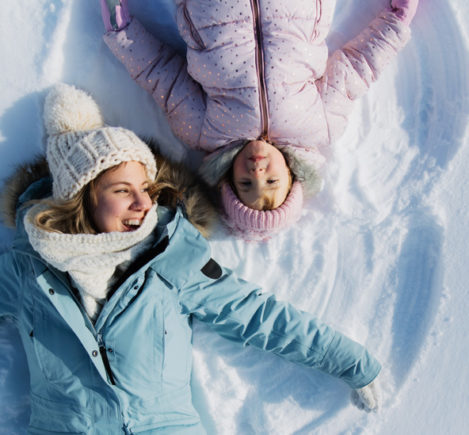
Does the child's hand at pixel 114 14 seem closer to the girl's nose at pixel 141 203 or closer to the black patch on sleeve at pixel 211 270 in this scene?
the girl's nose at pixel 141 203

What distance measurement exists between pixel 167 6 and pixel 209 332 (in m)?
1.36

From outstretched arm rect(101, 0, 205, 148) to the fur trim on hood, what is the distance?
6.2 inches

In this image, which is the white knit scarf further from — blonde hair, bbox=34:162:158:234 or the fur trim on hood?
the fur trim on hood

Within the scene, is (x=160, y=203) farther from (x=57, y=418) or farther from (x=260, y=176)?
(x=57, y=418)

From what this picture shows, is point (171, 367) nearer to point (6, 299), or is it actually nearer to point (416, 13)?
point (6, 299)

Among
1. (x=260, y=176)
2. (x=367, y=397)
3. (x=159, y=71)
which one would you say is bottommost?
(x=367, y=397)

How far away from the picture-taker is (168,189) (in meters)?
1.86

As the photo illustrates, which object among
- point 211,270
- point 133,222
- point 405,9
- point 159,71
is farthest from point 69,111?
point 405,9

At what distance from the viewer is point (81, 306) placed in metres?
1.71

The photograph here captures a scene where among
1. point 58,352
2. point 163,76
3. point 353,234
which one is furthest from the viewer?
point 353,234

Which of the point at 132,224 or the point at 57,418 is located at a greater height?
the point at 132,224

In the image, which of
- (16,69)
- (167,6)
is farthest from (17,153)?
(167,6)

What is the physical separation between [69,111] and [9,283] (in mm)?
676

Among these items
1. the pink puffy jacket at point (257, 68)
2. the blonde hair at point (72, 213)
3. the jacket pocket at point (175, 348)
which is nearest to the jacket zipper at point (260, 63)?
the pink puffy jacket at point (257, 68)
